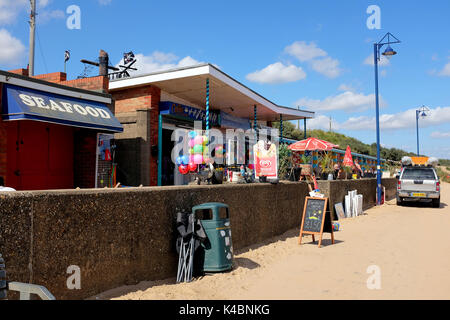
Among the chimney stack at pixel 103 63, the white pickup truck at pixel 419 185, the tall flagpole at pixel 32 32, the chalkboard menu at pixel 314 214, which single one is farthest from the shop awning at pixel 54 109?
the white pickup truck at pixel 419 185

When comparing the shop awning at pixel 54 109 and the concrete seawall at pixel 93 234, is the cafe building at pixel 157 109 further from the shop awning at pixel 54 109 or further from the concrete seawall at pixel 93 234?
the concrete seawall at pixel 93 234

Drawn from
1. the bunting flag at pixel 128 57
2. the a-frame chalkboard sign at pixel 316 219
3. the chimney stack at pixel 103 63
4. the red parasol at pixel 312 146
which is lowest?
the a-frame chalkboard sign at pixel 316 219

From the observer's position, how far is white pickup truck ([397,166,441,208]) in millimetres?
17484

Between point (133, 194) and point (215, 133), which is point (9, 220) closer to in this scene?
point (133, 194)

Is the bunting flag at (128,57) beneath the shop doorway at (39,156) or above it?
above

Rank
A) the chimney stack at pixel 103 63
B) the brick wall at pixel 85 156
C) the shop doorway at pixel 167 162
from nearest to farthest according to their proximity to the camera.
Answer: the brick wall at pixel 85 156
the chimney stack at pixel 103 63
the shop doorway at pixel 167 162

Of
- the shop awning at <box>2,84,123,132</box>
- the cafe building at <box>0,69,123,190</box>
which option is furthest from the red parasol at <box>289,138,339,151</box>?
the shop awning at <box>2,84,123,132</box>

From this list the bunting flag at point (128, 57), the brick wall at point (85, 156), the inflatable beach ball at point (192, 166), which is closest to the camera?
the inflatable beach ball at point (192, 166)

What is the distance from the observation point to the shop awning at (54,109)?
299 inches

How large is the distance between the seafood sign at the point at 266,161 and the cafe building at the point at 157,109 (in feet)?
6.98

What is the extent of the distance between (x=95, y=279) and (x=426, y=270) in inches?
210

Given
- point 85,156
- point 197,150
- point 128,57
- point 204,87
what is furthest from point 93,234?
point 128,57

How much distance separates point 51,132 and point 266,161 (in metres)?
5.79

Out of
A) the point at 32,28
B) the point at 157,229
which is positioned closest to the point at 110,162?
the point at 157,229
